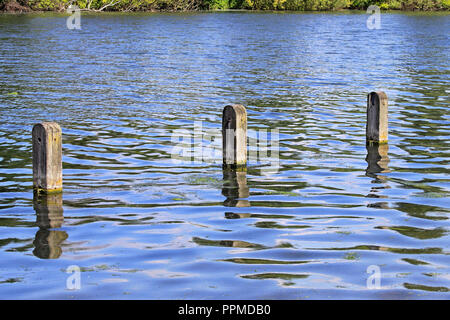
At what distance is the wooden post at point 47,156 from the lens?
988 centimetres

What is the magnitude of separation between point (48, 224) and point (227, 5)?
3952 inches

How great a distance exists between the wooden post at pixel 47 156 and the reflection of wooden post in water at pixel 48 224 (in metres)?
0.17

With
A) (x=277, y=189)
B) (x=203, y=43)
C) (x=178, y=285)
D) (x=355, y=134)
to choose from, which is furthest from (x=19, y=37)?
(x=178, y=285)

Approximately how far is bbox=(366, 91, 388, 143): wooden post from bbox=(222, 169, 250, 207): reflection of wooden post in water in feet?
9.41

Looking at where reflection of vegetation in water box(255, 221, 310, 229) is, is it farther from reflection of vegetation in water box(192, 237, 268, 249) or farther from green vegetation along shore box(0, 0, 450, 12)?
green vegetation along shore box(0, 0, 450, 12)

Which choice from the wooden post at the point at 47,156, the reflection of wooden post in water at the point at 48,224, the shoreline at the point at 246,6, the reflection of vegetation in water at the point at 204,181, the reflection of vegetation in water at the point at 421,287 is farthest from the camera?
the shoreline at the point at 246,6

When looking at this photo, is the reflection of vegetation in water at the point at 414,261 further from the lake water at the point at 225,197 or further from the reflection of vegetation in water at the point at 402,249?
the reflection of vegetation in water at the point at 402,249

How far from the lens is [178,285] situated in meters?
7.23

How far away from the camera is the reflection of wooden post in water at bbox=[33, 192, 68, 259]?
832 cm

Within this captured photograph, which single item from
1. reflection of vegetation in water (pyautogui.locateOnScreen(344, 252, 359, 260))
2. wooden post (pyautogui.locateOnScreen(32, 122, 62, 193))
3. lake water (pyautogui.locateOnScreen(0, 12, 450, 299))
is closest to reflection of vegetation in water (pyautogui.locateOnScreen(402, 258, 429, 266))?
lake water (pyautogui.locateOnScreen(0, 12, 450, 299))

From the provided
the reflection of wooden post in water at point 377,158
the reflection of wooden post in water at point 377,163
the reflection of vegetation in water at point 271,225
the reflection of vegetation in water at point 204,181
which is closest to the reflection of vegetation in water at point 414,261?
the reflection of vegetation in water at point 271,225

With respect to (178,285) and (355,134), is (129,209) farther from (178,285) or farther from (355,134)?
(355,134)

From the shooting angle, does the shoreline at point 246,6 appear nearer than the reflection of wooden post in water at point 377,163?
No
